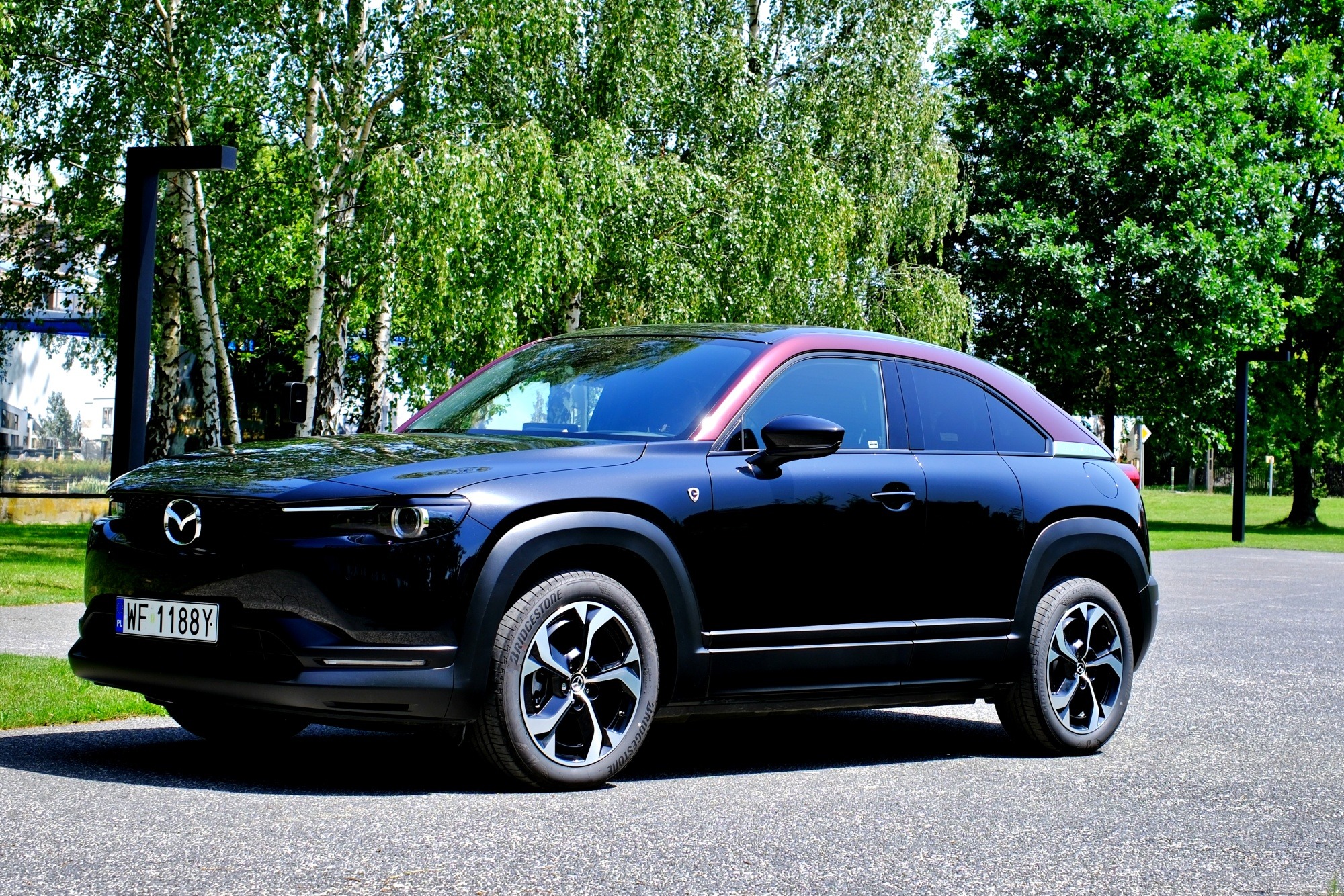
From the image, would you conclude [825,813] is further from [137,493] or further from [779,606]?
[137,493]

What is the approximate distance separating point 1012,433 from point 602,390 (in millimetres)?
1920

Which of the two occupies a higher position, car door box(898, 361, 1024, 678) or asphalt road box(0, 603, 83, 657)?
car door box(898, 361, 1024, 678)

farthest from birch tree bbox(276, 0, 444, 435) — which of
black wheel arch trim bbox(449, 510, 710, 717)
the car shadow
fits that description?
black wheel arch trim bbox(449, 510, 710, 717)

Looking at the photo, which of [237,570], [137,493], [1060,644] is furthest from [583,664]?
[1060,644]

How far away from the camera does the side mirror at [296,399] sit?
1451 cm

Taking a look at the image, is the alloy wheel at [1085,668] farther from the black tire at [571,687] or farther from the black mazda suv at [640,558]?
the black tire at [571,687]

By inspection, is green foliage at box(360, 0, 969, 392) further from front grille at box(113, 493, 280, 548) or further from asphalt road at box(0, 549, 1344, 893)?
front grille at box(113, 493, 280, 548)

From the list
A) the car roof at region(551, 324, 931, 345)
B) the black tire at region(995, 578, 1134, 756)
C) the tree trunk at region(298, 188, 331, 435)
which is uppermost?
the tree trunk at region(298, 188, 331, 435)

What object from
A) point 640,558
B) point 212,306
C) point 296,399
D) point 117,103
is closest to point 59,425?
→ point 212,306

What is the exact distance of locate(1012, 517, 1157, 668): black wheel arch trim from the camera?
22.9ft

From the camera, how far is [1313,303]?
135ft

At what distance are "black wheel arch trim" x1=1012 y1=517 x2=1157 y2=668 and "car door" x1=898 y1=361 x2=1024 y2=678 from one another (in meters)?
0.08

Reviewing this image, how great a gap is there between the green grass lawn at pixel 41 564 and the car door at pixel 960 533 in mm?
8852

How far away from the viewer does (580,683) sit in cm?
562
